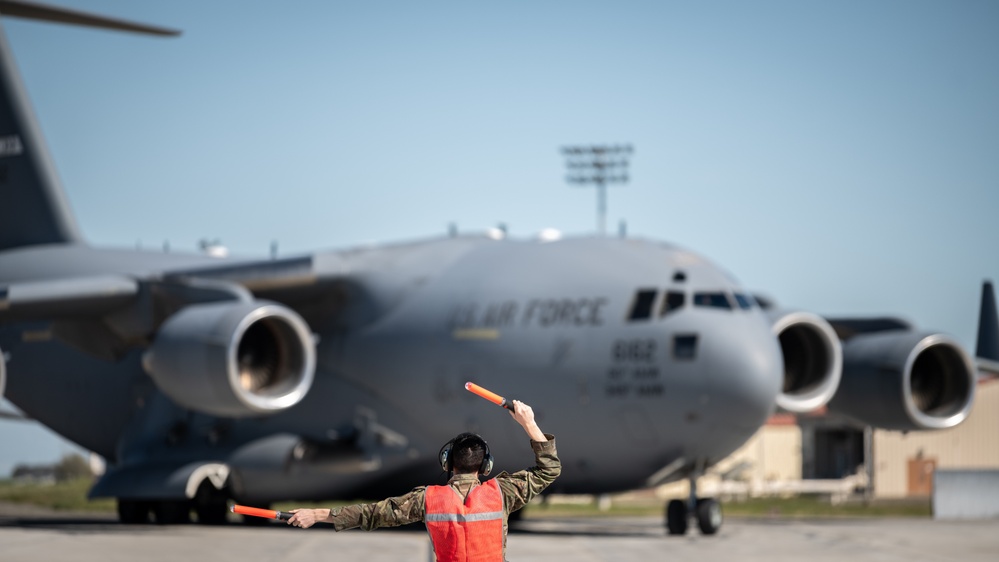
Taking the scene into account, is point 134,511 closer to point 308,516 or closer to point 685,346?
point 685,346

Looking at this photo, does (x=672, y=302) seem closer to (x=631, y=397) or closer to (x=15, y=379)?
(x=631, y=397)

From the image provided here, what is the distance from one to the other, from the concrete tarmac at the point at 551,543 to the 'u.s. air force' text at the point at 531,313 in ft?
8.42

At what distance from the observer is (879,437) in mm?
35562

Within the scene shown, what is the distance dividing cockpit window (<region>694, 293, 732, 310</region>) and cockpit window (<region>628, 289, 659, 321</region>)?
0.49 metres

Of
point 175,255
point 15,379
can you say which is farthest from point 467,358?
point 15,379

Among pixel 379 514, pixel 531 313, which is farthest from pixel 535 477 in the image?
pixel 531 313

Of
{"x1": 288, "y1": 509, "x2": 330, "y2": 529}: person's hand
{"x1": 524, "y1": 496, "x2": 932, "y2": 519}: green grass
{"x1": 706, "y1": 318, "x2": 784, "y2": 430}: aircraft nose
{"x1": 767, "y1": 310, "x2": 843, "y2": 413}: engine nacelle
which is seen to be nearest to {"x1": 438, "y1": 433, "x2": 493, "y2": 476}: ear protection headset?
{"x1": 288, "y1": 509, "x2": 330, "y2": 529}: person's hand

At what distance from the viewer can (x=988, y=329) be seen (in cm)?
2391

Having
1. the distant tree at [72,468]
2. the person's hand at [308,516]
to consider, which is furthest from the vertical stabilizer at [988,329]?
the distant tree at [72,468]

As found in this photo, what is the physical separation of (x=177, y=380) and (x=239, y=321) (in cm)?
108

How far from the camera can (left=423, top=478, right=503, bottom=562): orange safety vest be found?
5.43m

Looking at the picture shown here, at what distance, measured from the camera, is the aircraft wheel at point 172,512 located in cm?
2045

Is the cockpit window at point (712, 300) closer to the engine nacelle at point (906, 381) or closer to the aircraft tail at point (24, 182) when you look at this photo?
the engine nacelle at point (906, 381)

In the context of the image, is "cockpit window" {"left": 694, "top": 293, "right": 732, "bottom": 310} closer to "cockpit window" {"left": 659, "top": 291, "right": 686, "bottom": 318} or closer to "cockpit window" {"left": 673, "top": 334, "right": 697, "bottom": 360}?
"cockpit window" {"left": 659, "top": 291, "right": 686, "bottom": 318}
